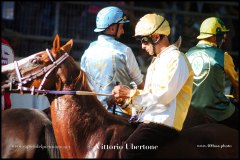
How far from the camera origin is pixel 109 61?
676cm

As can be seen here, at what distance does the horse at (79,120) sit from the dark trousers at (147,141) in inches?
5.5

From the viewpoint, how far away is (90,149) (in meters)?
5.62

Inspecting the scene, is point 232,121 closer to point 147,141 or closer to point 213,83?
point 213,83

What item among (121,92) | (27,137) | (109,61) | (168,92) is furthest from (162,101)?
(27,137)

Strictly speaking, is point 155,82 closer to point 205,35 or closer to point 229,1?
point 205,35

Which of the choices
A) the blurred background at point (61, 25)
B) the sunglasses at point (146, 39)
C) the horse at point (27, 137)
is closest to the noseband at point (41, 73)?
the horse at point (27, 137)

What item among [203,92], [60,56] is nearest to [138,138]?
[60,56]

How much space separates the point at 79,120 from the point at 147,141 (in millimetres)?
794

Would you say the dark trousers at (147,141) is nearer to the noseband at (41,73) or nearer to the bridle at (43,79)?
the bridle at (43,79)

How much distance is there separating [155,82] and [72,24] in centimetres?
651

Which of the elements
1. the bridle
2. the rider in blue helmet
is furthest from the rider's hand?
the rider in blue helmet

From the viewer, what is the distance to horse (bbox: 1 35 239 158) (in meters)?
5.62

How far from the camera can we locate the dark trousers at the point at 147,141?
539 cm

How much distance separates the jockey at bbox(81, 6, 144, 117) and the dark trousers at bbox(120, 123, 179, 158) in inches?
43.7
